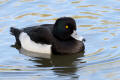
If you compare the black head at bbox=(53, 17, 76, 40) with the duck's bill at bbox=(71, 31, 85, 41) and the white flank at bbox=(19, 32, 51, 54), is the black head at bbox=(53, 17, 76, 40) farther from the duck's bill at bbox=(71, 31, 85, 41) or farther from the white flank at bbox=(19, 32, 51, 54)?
the white flank at bbox=(19, 32, 51, 54)

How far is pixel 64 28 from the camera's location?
11.4 m

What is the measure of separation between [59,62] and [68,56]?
0.47m

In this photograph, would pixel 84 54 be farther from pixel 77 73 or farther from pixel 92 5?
pixel 92 5

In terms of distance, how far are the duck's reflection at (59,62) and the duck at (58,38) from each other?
139 mm

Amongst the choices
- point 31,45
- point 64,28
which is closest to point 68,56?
point 64,28

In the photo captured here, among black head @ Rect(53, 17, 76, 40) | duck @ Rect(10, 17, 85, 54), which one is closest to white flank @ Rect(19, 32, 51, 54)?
duck @ Rect(10, 17, 85, 54)

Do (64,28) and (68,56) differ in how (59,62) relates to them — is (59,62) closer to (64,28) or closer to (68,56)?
(68,56)

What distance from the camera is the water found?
10.0 m

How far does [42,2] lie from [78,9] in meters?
1.44

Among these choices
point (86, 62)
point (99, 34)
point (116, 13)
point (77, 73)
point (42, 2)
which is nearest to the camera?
point (77, 73)

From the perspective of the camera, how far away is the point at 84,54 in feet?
37.4

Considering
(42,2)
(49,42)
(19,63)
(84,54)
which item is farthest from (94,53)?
(42,2)

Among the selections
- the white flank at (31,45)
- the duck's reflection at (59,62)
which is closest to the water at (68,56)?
the duck's reflection at (59,62)

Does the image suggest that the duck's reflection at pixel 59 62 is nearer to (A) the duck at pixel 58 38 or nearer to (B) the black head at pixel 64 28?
(A) the duck at pixel 58 38
